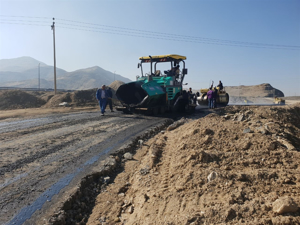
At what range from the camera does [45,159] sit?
15.3ft

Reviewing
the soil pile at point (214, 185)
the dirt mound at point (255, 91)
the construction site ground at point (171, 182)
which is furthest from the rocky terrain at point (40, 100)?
the dirt mound at point (255, 91)

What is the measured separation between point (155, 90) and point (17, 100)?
14.5 meters

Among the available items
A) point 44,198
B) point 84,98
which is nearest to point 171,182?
point 44,198

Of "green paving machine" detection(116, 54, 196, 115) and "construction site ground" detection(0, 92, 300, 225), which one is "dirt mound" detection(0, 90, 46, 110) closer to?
"green paving machine" detection(116, 54, 196, 115)

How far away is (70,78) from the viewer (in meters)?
158

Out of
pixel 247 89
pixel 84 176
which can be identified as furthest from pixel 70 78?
pixel 84 176

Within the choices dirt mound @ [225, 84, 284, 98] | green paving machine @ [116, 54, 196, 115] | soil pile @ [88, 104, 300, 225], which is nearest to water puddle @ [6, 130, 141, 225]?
soil pile @ [88, 104, 300, 225]

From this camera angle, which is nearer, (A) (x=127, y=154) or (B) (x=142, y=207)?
(B) (x=142, y=207)

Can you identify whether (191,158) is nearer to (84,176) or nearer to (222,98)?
(84,176)

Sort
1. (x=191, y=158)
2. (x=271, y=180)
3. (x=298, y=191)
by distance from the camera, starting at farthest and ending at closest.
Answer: (x=191, y=158) < (x=271, y=180) < (x=298, y=191)

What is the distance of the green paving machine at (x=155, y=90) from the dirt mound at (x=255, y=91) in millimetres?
46077

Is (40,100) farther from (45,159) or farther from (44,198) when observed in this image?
(44,198)

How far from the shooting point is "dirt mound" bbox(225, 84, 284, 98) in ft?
175

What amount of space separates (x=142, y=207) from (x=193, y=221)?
2.92ft
